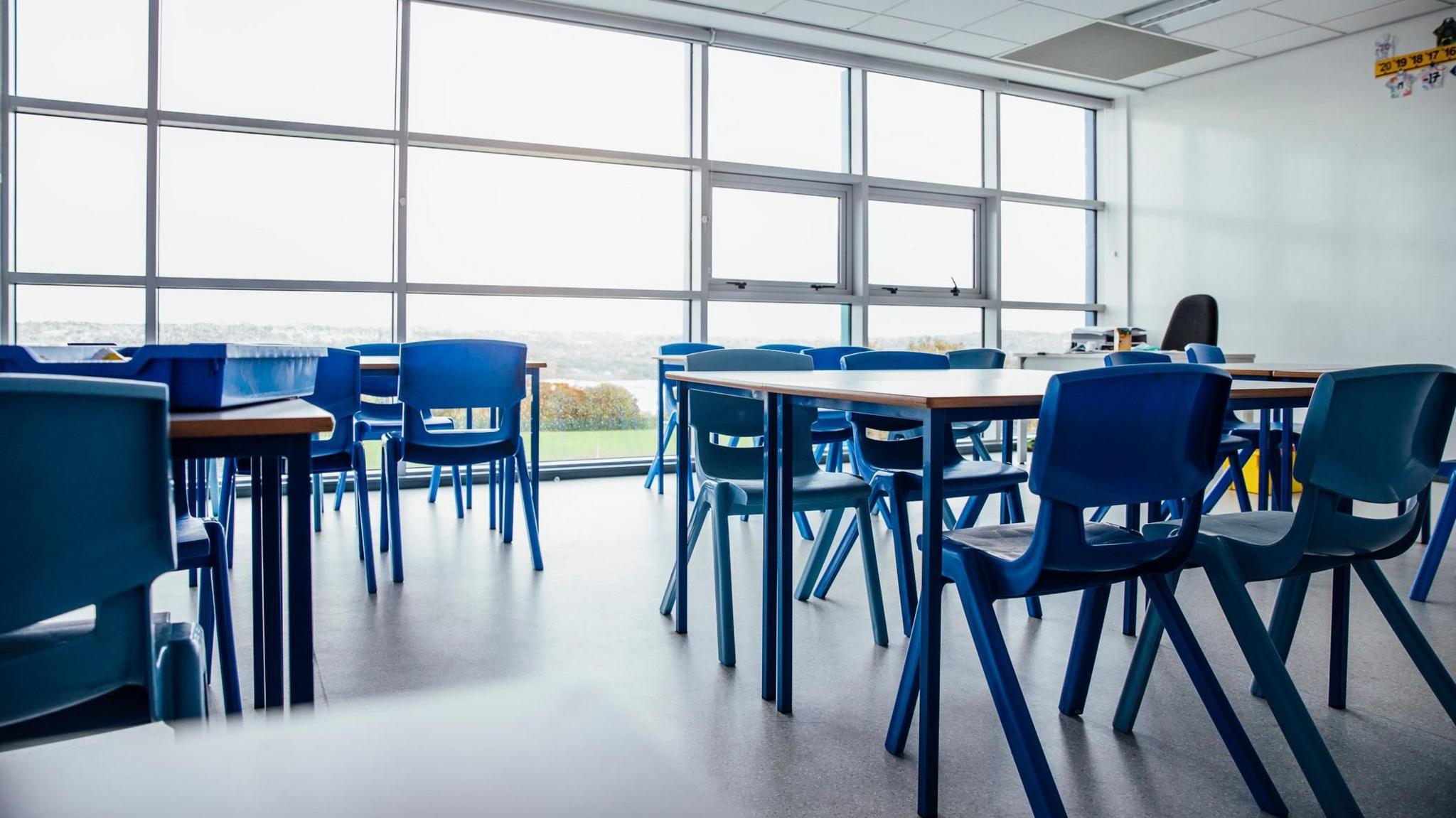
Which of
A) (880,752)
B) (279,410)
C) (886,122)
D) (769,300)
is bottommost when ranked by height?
(880,752)

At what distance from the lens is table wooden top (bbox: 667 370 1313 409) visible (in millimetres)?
1622

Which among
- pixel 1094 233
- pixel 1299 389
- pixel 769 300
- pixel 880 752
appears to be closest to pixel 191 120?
pixel 769 300

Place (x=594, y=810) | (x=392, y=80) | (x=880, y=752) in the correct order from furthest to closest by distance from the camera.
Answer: (x=392, y=80), (x=880, y=752), (x=594, y=810)

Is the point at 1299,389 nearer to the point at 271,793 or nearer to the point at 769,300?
the point at 271,793

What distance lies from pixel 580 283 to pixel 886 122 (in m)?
2.66

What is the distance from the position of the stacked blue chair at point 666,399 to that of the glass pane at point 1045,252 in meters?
3.23

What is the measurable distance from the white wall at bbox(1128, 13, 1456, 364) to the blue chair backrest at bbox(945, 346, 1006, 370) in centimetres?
332

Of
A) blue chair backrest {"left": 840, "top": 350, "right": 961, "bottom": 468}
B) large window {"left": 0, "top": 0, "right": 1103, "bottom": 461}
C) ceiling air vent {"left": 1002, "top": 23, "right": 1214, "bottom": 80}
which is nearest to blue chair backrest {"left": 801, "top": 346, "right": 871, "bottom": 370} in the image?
blue chair backrest {"left": 840, "top": 350, "right": 961, "bottom": 468}

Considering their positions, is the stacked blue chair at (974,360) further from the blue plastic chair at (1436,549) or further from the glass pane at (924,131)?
the glass pane at (924,131)

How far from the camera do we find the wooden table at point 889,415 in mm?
1597

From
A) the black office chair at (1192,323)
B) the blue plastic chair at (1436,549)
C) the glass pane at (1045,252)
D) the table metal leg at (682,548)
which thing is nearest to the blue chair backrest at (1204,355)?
the blue plastic chair at (1436,549)

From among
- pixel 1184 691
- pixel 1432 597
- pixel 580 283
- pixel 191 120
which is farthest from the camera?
pixel 580 283

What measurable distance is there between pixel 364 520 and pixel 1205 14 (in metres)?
5.59

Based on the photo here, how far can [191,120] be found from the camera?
4.77 m
